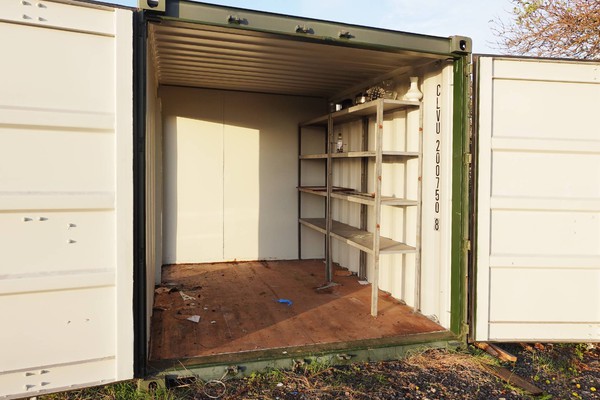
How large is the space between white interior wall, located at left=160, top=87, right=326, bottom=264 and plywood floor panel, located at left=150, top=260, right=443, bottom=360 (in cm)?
58

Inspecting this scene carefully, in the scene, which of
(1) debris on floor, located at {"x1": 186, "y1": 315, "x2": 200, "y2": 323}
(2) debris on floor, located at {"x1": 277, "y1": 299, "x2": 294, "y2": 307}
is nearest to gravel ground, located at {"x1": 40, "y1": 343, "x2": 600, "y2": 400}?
(1) debris on floor, located at {"x1": 186, "y1": 315, "x2": 200, "y2": 323}

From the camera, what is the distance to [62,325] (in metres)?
2.49

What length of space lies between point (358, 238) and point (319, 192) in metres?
1.15

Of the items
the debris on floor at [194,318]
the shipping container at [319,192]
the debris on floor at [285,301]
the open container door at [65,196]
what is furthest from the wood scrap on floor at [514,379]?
the open container door at [65,196]

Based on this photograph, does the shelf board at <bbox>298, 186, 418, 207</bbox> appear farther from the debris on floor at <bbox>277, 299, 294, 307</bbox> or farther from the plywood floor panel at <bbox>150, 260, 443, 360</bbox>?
the debris on floor at <bbox>277, 299, 294, 307</bbox>

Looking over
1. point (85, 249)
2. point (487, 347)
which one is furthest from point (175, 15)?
point (487, 347)

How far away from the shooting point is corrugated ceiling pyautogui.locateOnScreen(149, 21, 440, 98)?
3441 mm

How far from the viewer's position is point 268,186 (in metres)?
6.41

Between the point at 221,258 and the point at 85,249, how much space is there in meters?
3.75

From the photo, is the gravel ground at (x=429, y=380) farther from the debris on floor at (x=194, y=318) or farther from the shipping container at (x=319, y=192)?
the debris on floor at (x=194, y=318)

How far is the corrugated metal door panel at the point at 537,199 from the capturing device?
10.8 feet

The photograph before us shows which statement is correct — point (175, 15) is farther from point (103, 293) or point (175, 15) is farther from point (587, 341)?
point (587, 341)

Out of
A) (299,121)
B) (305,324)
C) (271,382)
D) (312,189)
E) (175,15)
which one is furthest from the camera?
(299,121)

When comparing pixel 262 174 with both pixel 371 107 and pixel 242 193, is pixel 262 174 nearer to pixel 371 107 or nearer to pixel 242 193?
pixel 242 193
